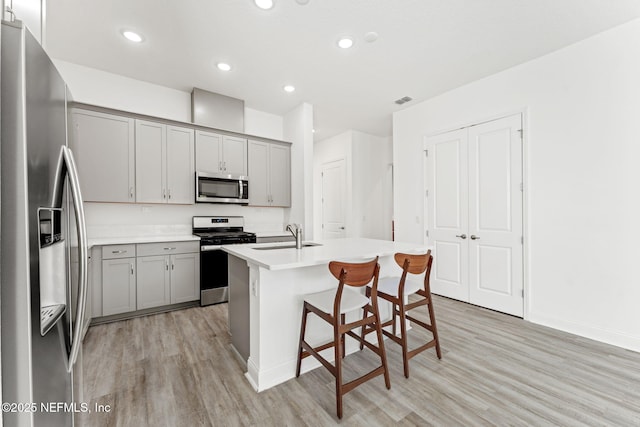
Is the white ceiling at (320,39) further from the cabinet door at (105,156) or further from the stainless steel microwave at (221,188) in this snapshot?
the stainless steel microwave at (221,188)

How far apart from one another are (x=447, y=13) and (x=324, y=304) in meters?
2.74

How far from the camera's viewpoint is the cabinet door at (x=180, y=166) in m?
3.70

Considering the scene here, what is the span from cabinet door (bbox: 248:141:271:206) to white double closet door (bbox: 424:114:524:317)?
262 cm

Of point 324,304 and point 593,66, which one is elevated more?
point 593,66

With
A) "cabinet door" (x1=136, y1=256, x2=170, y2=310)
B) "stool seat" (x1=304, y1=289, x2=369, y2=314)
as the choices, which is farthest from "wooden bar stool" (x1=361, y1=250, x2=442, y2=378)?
"cabinet door" (x1=136, y1=256, x2=170, y2=310)

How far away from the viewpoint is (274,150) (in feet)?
15.1

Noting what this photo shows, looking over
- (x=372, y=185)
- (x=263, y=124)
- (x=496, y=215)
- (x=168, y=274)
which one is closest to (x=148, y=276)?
(x=168, y=274)

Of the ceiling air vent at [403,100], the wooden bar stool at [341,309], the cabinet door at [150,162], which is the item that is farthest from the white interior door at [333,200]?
the wooden bar stool at [341,309]

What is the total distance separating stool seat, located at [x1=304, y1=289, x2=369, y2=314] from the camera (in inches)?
71.4

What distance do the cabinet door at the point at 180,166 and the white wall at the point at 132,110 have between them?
30 centimetres

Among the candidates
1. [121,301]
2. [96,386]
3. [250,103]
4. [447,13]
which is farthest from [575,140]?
[121,301]

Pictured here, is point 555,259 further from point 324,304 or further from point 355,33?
point 355,33

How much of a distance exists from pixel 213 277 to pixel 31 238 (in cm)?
297

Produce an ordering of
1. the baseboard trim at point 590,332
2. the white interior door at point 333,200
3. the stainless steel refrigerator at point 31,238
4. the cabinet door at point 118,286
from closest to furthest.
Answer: the stainless steel refrigerator at point 31,238
the baseboard trim at point 590,332
the cabinet door at point 118,286
the white interior door at point 333,200
